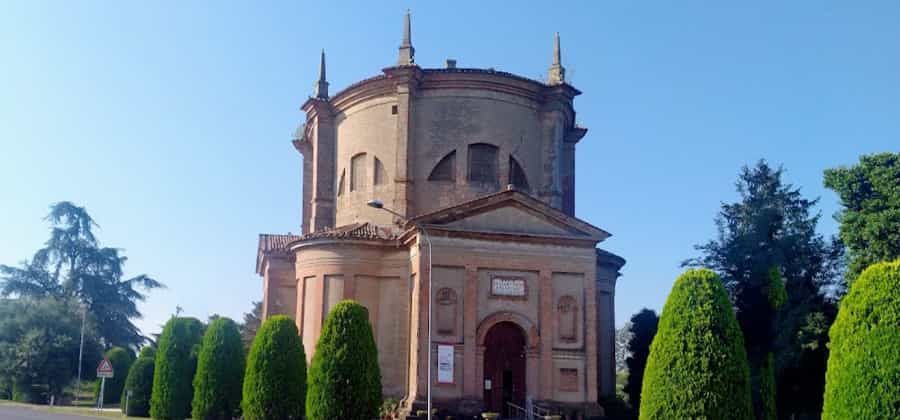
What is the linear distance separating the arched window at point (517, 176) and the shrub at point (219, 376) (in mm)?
15212

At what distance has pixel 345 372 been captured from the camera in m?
29.4

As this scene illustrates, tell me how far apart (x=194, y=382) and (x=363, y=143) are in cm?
1441

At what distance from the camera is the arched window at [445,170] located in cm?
4234

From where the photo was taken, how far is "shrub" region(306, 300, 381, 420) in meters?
29.2

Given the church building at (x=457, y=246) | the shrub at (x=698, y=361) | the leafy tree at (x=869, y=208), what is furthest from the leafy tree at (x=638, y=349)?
the shrub at (x=698, y=361)

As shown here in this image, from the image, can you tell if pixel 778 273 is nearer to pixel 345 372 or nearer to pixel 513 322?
pixel 513 322

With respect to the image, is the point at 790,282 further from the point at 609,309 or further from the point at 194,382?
the point at 194,382

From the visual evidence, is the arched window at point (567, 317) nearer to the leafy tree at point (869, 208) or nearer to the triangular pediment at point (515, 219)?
the triangular pediment at point (515, 219)

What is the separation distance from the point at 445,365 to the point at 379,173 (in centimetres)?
1184

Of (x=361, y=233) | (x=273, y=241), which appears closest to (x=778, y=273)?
(x=361, y=233)

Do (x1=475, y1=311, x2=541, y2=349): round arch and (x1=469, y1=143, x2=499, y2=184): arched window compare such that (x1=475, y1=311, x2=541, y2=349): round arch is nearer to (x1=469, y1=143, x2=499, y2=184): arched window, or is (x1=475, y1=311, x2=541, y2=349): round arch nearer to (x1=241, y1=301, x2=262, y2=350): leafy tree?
(x1=469, y1=143, x2=499, y2=184): arched window

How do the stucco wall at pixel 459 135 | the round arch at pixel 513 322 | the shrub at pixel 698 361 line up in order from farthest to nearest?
the stucco wall at pixel 459 135, the round arch at pixel 513 322, the shrub at pixel 698 361

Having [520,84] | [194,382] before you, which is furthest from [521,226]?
[194,382]

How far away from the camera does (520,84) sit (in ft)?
141
